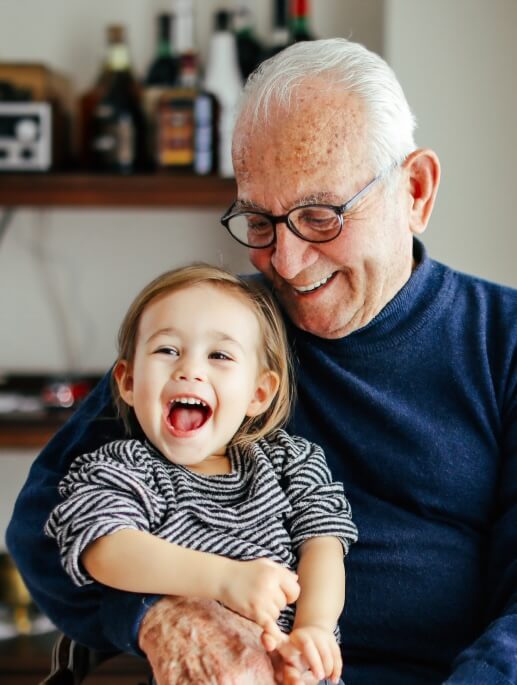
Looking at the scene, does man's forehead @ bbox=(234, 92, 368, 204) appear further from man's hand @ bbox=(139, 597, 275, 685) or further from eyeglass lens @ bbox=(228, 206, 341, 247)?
man's hand @ bbox=(139, 597, 275, 685)

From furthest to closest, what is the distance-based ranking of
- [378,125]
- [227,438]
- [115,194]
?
[115,194] < [378,125] < [227,438]

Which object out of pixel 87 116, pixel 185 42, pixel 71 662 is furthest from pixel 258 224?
pixel 87 116

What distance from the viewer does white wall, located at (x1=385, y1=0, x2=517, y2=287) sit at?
2768 millimetres

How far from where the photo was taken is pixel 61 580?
141 cm

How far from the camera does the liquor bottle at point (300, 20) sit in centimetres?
288

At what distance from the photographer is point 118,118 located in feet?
9.40

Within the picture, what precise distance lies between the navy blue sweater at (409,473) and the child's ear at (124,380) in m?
0.13

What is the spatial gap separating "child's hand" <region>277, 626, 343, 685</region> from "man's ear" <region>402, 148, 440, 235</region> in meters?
0.73

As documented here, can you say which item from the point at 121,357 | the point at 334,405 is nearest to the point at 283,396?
the point at 334,405

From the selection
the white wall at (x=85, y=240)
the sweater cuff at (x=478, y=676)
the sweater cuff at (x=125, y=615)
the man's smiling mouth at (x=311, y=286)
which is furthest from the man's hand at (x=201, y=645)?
the white wall at (x=85, y=240)

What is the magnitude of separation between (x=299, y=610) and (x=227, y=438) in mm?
265

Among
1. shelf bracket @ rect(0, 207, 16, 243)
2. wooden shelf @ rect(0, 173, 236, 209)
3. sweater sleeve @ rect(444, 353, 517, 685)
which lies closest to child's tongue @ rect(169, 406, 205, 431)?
sweater sleeve @ rect(444, 353, 517, 685)

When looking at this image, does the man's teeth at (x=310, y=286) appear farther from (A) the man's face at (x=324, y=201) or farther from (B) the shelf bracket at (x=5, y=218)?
(B) the shelf bracket at (x=5, y=218)

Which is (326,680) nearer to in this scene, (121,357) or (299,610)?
(299,610)
